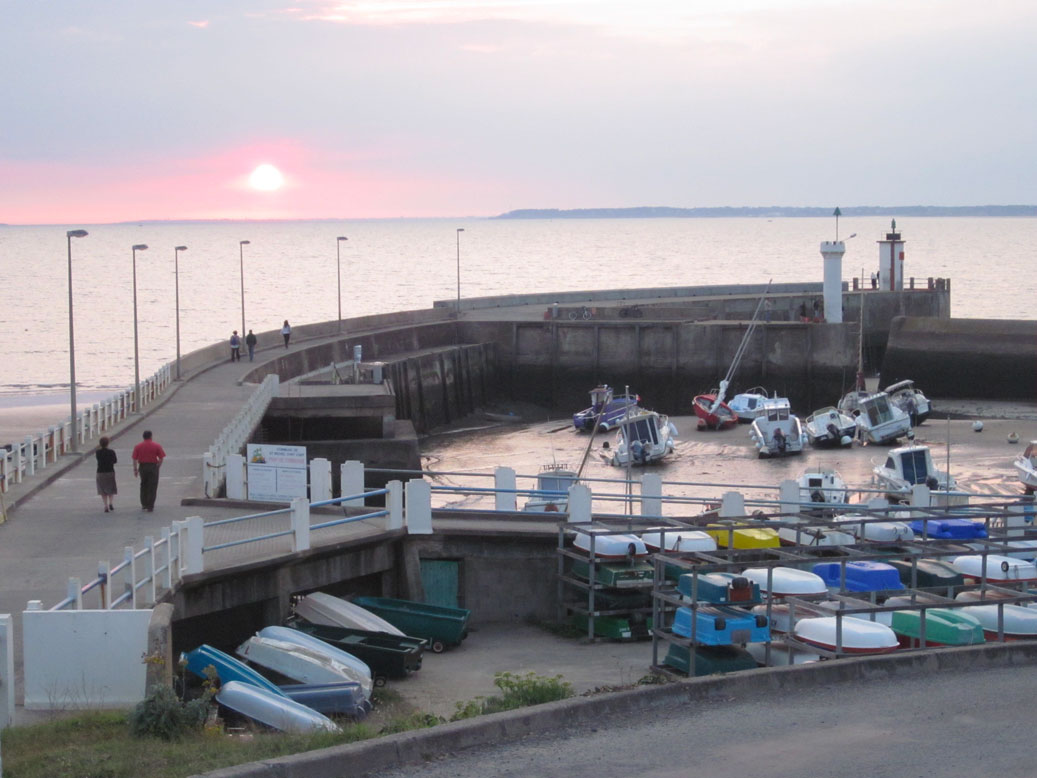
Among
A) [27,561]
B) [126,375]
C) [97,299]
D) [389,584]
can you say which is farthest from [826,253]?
[97,299]

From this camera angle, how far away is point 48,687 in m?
12.0

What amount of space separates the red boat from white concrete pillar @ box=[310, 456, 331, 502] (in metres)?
30.6

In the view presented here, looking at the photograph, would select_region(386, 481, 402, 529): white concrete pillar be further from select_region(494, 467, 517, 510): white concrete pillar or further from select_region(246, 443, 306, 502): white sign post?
select_region(246, 443, 306, 502): white sign post

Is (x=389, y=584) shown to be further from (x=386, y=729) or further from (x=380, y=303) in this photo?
(x=380, y=303)

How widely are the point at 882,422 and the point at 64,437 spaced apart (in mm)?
28682

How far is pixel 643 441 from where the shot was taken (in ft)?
143

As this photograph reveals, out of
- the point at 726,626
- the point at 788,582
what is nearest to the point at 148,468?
the point at 788,582

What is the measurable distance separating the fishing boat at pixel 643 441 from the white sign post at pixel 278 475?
21.3 meters

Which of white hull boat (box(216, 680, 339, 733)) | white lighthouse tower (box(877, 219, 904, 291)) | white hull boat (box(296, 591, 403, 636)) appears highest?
white lighthouse tower (box(877, 219, 904, 291))

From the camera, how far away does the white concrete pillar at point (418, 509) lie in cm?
1986

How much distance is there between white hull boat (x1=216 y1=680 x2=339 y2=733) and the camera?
12.3 m

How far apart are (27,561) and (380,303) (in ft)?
419

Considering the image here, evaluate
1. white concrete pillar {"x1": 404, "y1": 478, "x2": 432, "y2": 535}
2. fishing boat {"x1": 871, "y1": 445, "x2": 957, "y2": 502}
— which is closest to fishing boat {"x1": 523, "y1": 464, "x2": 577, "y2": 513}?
white concrete pillar {"x1": 404, "y1": 478, "x2": 432, "y2": 535}

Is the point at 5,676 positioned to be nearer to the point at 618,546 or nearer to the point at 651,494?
the point at 618,546
